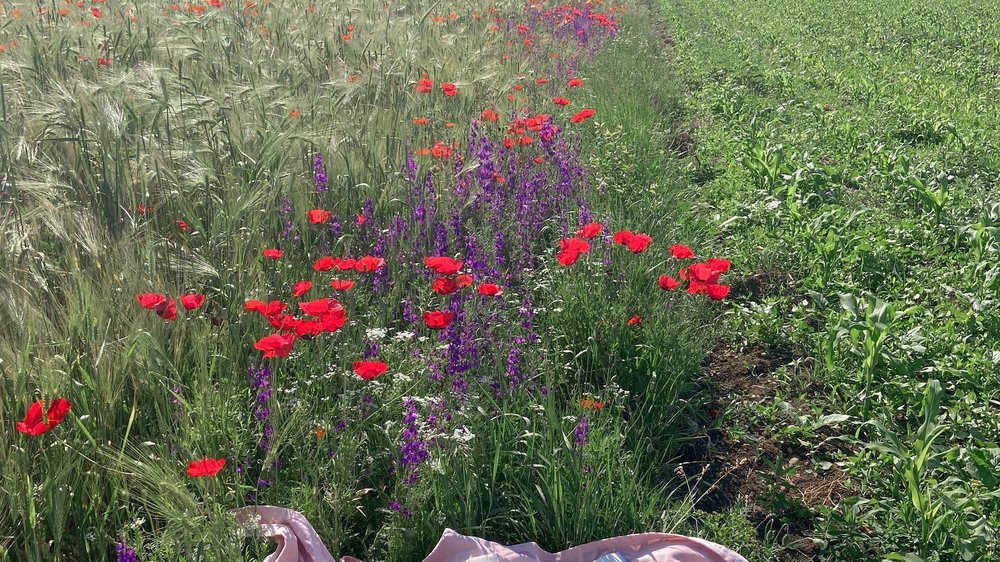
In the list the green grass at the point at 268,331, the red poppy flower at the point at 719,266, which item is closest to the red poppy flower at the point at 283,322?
the green grass at the point at 268,331

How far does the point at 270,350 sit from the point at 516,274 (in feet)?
4.15

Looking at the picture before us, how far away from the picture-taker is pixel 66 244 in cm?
256

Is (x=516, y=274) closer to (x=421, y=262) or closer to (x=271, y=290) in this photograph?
(x=421, y=262)

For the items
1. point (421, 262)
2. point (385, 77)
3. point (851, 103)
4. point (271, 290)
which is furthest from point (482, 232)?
point (851, 103)

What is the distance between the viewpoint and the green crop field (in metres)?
2.05

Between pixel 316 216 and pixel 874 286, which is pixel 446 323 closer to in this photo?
pixel 316 216

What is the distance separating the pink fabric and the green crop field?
0.06 metres

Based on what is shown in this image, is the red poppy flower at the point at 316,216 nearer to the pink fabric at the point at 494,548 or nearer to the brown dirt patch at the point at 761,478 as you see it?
the pink fabric at the point at 494,548

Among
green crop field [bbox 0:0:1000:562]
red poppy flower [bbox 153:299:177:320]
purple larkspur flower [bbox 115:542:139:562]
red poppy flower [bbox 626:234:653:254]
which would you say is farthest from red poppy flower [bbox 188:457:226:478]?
red poppy flower [bbox 626:234:653:254]

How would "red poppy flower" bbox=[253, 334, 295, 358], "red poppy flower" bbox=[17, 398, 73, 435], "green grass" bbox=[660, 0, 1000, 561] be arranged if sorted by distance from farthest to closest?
"green grass" bbox=[660, 0, 1000, 561] → "red poppy flower" bbox=[253, 334, 295, 358] → "red poppy flower" bbox=[17, 398, 73, 435]

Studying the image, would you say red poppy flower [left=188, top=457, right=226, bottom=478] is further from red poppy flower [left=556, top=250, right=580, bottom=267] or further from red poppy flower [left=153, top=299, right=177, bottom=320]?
red poppy flower [left=556, top=250, right=580, bottom=267]

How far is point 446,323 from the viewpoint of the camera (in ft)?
6.86

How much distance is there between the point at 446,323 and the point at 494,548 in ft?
1.80

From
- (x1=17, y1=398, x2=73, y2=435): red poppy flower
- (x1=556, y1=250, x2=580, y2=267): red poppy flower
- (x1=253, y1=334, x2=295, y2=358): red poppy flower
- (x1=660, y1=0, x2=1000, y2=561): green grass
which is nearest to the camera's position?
(x1=17, y1=398, x2=73, y2=435): red poppy flower
